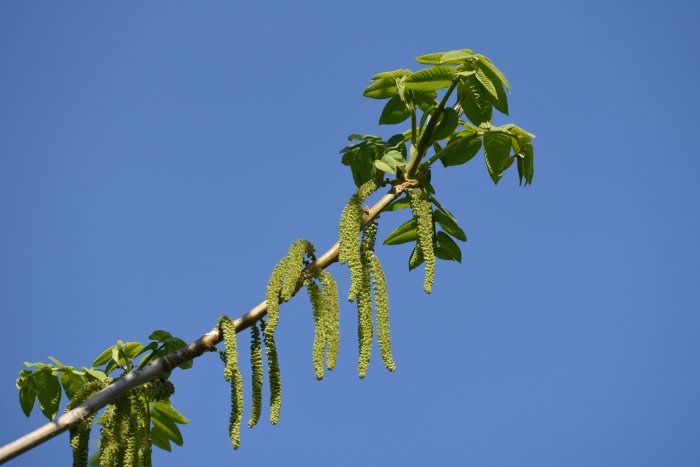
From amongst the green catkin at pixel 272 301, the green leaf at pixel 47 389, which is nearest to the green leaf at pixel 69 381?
the green leaf at pixel 47 389

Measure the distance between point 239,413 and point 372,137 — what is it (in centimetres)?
176

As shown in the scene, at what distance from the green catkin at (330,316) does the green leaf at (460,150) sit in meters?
1.07

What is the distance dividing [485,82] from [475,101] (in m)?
0.12

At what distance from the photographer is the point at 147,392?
13.2 feet

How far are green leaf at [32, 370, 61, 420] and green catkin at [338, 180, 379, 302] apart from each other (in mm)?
1640

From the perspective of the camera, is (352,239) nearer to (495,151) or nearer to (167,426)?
(495,151)

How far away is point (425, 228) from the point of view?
3.97 m

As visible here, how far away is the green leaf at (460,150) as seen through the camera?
14.8 ft

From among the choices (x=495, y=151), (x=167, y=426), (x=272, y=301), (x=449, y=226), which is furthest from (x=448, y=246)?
(x=167, y=426)

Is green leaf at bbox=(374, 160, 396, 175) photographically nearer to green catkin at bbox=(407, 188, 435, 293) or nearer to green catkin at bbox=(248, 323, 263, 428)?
green catkin at bbox=(407, 188, 435, 293)

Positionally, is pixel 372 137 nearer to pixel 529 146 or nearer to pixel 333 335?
→ pixel 529 146

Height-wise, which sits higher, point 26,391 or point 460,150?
point 460,150

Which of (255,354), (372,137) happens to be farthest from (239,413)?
→ (372,137)

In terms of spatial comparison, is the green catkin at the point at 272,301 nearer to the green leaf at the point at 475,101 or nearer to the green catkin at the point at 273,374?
the green catkin at the point at 273,374
